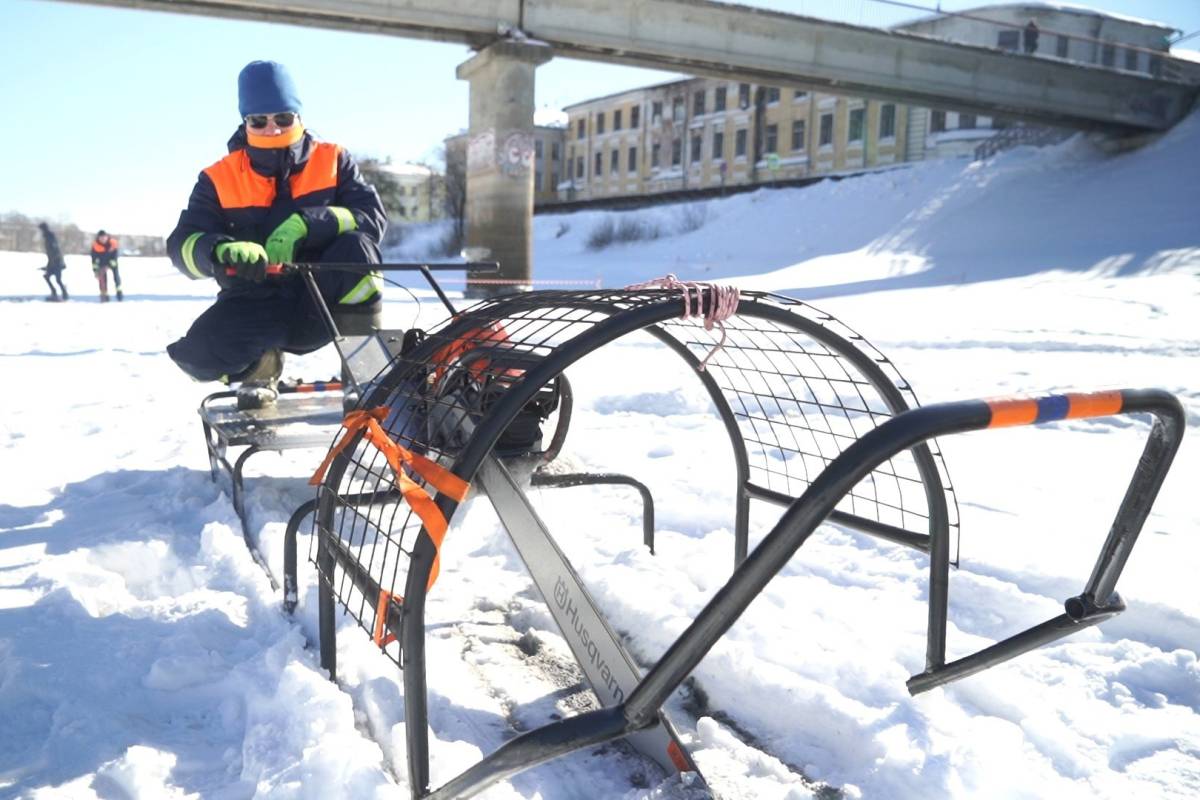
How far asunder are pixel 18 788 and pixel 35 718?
300 millimetres

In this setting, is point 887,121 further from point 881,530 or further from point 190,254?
point 881,530

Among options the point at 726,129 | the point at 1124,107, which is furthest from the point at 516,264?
the point at 726,129

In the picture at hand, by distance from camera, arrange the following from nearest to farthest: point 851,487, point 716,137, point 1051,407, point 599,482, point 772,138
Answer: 1. point 851,487
2. point 1051,407
3. point 599,482
4. point 772,138
5. point 716,137

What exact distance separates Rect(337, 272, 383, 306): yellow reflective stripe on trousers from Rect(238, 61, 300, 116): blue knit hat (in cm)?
76

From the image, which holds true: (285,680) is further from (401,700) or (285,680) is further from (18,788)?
(18,788)

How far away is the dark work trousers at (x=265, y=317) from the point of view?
145 inches

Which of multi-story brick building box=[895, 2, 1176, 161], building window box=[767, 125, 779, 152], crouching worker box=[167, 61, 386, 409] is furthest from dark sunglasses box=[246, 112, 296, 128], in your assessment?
building window box=[767, 125, 779, 152]

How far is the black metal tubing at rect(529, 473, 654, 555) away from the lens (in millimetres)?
2729

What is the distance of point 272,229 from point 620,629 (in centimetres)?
246

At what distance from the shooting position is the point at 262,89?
349cm

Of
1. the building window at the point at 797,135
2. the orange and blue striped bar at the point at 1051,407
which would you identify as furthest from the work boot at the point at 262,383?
the building window at the point at 797,135

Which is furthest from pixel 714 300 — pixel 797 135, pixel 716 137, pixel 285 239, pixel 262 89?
pixel 716 137

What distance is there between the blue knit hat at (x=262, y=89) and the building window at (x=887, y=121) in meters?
37.2

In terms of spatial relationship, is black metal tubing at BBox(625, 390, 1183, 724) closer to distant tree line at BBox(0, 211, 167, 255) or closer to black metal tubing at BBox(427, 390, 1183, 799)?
black metal tubing at BBox(427, 390, 1183, 799)
